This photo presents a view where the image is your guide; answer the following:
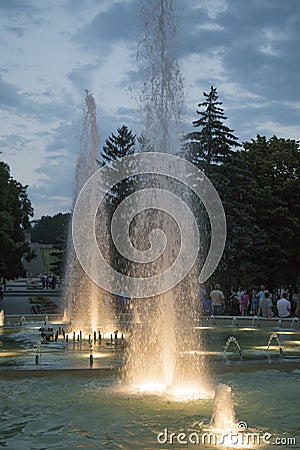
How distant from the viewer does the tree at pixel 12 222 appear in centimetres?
2584

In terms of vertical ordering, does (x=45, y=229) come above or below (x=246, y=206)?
above

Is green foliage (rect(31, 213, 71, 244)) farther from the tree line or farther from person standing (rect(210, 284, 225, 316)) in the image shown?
person standing (rect(210, 284, 225, 316))

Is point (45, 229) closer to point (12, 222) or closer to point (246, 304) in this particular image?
point (12, 222)

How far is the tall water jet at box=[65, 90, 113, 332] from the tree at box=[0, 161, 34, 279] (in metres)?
4.20

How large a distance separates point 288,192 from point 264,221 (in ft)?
6.60

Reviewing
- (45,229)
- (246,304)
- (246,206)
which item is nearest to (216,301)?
(246,304)

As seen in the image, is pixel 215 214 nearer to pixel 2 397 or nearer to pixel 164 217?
pixel 164 217

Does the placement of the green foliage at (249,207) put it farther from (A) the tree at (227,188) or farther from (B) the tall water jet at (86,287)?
(B) the tall water jet at (86,287)

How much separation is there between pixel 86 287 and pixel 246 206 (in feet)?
40.5

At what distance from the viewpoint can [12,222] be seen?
1046 inches

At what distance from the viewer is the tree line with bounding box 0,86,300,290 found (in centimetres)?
2995

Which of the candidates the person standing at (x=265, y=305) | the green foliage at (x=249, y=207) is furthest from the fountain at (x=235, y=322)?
the green foliage at (x=249, y=207)

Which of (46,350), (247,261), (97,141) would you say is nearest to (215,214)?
(247,261)

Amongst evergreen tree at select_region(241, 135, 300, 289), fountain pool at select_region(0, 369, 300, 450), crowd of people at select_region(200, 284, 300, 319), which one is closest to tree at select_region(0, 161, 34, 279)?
crowd of people at select_region(200, 284, 300, 319)
